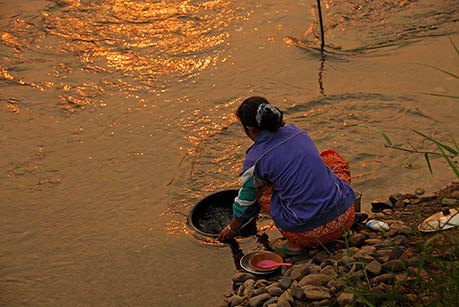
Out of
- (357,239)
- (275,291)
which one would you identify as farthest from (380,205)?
(275,291)

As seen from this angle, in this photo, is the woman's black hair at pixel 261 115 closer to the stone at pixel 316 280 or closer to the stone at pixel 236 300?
the stone at pixel 316 280

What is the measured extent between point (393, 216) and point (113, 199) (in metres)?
2.07

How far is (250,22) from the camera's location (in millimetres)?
7395

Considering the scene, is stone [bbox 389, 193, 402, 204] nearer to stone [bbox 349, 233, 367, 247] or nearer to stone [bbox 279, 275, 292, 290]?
stone [bbox 349, 233, 367, 247]

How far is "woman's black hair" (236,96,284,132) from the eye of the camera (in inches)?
142

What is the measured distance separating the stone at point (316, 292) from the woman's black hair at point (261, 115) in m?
0.91

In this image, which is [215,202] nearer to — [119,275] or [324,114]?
[119,275]

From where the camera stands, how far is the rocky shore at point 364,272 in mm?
3064

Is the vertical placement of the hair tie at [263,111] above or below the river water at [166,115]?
above

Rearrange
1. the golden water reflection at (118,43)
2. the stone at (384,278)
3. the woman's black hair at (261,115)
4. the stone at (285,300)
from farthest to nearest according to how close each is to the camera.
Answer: the golden water reflection at (118,43), the woman's black hair at (261,115), the stone at (285,300), the stone at (384,278)

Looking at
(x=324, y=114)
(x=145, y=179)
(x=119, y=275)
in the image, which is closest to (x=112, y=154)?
(x=145, y=179)

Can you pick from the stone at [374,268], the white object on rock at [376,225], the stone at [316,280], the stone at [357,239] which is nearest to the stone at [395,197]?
the white object on rock at [376,225]

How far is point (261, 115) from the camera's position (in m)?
3.60

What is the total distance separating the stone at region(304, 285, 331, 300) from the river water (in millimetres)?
773
